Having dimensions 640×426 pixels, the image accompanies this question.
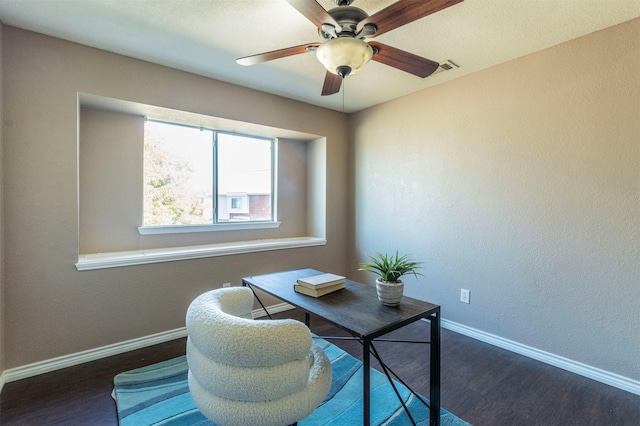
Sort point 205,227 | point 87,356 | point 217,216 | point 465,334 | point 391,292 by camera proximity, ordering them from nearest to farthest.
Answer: point 391,292
point 87,356
point 465,334
point 205,227
point 217,216

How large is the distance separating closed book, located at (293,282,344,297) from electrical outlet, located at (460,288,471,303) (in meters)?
1.55

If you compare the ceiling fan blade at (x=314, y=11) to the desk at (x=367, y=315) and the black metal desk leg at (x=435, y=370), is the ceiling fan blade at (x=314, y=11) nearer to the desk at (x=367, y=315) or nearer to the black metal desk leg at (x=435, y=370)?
the desk at (x=367, y=315)

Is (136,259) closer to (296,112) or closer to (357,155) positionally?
(296,112)

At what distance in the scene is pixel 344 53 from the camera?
58.6 inches

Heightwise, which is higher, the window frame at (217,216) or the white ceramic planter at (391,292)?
the window frame at (217,216)

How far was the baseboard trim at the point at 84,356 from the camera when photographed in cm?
205

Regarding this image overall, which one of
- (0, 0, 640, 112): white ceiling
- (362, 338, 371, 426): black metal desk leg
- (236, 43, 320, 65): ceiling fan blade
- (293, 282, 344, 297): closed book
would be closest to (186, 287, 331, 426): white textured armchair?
(362, 338, 371, 426): black metal desk leg

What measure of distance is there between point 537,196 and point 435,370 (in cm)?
167

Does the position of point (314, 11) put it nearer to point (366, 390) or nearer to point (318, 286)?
point (318, 286)

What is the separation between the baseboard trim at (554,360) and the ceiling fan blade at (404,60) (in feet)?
7.33

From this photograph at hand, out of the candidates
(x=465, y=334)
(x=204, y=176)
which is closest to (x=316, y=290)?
(x=465, y=334)

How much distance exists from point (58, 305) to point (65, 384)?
0.55m

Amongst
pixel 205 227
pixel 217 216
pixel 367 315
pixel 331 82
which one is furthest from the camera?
pixel 217 216

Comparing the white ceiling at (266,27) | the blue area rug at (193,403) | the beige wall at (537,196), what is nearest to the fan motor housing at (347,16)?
the white ceiling at (266,27)
